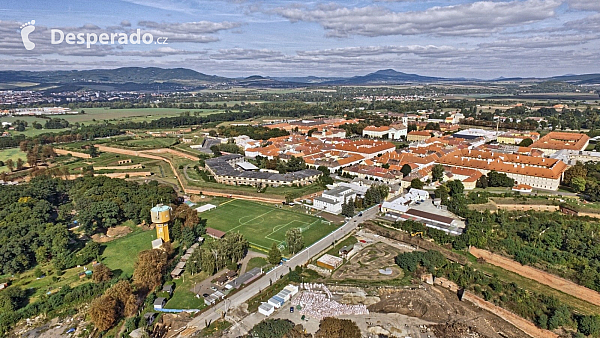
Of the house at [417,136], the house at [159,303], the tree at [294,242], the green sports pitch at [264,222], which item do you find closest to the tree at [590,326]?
the tree at [294,242]

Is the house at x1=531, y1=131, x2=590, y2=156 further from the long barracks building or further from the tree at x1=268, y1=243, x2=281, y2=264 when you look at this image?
the tree at x1=268, y1=243, x2=281, y2=264

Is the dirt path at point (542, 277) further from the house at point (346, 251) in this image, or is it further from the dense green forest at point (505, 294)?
the house at point (346, 251)

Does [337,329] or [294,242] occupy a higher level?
[294,242]

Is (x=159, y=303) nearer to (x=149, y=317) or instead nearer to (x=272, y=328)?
(x=149, y=317)

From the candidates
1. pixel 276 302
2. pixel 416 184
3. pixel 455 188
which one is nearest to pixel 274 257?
pixel 276 302

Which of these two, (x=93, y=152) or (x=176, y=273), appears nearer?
(x=176, y=273)

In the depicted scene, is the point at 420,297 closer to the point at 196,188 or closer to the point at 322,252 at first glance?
the point at 322,252

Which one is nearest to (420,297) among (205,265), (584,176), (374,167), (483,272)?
(483,272)
